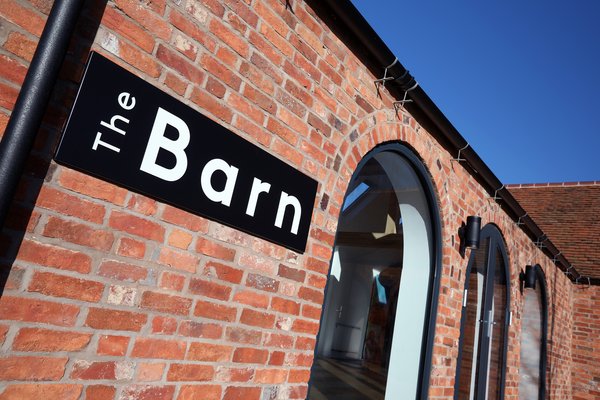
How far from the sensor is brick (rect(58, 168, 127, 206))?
1275mm

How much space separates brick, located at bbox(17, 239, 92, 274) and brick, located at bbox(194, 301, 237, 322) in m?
0.49

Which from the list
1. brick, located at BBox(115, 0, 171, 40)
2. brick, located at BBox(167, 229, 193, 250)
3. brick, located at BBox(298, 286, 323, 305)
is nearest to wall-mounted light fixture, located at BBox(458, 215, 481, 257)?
brick, located at BBox(298, 286, 323, 305)

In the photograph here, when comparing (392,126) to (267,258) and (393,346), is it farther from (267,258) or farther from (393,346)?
(393,346)

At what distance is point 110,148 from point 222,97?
0.58 m

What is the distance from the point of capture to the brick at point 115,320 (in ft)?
4.33

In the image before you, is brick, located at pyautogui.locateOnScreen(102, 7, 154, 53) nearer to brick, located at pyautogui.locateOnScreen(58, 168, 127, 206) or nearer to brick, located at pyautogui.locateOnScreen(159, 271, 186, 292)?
brick, located at pyautogui.locateOnScreen(58, 168, 127, 206)

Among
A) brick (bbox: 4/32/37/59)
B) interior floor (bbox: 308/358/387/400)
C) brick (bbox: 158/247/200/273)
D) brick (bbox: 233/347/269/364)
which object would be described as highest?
brick (bbox: 4/32/37/59)

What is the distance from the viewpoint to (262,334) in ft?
6.18

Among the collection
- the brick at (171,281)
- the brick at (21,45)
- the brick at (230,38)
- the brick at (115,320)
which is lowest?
the brick at (115,320)

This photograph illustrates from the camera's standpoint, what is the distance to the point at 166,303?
1.52 m

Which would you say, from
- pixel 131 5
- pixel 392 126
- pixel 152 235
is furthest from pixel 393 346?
pixel 131 5

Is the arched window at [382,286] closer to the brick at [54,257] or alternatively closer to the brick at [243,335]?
the brick at [243,335]

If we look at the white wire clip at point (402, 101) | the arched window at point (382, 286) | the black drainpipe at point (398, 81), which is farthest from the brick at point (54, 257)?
the white wire clip at point (402, 101)

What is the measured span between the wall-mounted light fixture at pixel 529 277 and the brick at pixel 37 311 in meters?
6.19
